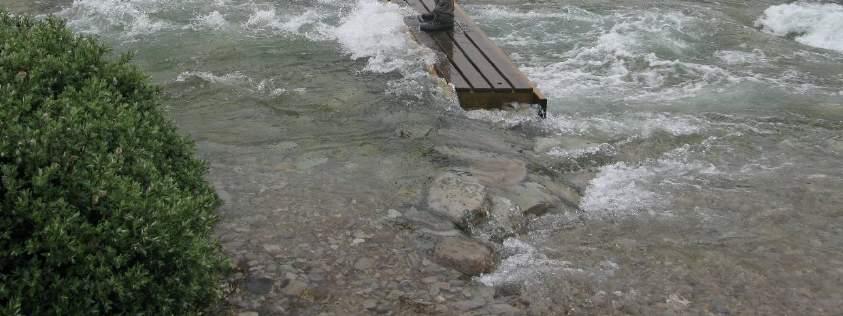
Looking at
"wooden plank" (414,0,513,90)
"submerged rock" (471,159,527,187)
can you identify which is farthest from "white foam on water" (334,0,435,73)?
"submerged rock" (471,159,527,187)

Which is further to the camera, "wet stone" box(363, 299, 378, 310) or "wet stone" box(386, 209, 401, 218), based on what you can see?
"wet stone" box(386, 209, 401, 218)

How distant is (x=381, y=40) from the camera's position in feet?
33.3

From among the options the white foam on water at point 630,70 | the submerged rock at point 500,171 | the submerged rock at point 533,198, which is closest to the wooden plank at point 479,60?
the white foam on water at point 630,70

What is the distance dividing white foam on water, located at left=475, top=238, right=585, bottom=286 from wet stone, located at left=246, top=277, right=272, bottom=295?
4.46ft

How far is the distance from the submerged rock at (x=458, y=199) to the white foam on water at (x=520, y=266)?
376 mm

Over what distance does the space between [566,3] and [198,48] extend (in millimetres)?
7241

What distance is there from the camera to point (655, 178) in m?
6.91

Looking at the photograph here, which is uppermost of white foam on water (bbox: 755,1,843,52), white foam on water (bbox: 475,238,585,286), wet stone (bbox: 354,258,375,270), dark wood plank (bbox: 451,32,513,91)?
wet stone (bbox: 354,258,375,270)

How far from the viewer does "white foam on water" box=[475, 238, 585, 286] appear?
4891 mm

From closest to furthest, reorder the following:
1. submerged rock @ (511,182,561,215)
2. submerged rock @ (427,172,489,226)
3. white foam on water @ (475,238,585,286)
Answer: white foam on water @ (475,238,585,286)
submerged rock @ (427,172,489,226)
submerged rock @ (511,182,561,215)

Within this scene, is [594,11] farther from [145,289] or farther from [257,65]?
[145,289]

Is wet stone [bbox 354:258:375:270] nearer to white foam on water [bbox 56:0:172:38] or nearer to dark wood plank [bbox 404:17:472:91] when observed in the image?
dark wood plank [bbox 404:17:472:91]

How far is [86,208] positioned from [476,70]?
241 inches

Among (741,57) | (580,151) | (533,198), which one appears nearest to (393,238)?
(533,198)
